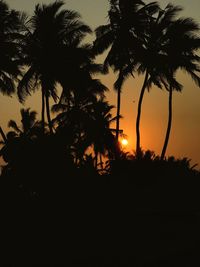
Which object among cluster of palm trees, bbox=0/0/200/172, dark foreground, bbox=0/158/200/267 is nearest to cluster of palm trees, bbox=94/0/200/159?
cluster of palm trees, bbox=0/0/200/172

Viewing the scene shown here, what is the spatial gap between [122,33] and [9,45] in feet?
24.8

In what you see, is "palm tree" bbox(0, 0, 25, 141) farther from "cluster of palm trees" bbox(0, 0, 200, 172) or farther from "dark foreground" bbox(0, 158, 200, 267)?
"dark foreground" bbox(0, 158, 200, 267)

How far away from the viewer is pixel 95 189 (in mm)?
17078

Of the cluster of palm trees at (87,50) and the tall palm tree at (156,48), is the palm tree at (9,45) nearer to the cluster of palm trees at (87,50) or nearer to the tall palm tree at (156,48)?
the cluster of palm trees at (87,50)

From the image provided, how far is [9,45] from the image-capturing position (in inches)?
1163

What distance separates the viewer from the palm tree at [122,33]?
30.9 metres

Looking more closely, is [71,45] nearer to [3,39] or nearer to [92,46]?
[92,46]

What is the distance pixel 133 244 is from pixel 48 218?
332 cm

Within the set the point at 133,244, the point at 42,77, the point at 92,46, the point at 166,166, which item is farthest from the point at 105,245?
the point at 92,46

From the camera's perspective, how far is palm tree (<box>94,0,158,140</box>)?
3089 centimetres

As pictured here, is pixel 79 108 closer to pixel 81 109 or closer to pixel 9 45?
pixel 81 109

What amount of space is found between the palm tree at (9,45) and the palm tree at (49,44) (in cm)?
60

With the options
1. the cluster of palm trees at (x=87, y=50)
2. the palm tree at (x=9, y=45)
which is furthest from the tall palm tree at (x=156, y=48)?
the palm tree at (x=9, y=45)

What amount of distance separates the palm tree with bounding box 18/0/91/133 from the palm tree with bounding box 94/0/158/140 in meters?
2.61
